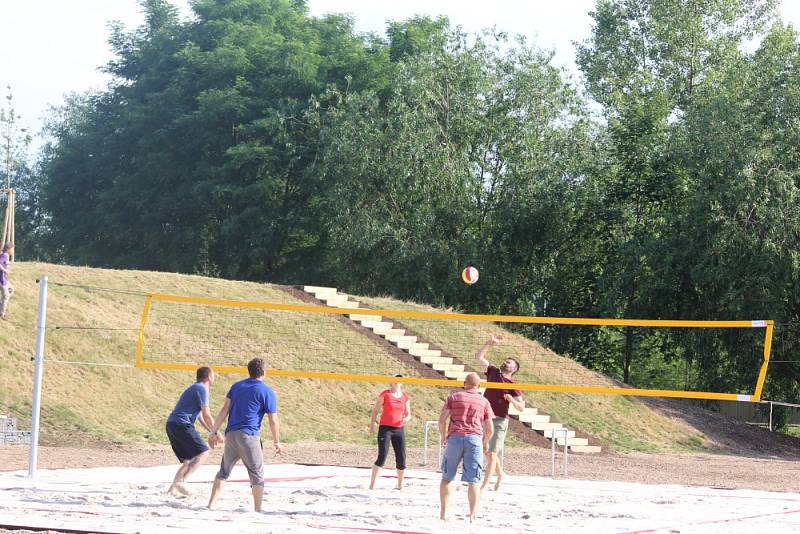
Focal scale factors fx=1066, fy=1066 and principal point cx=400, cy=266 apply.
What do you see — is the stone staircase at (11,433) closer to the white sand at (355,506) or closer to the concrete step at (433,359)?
the white sand at (355,506)

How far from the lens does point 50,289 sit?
79.6 feet

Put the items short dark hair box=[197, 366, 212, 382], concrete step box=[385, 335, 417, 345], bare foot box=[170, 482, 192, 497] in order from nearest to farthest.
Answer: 1. short dark hair box=[197, 366, 212, 382]
2. bare foot box=[170, 482, 192, 497]
3. concrete step box=[385, 335, 417, 345]

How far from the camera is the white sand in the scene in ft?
33.0

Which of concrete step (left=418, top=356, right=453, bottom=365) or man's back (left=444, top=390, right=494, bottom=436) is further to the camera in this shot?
concrete step (left=418, top=356, right=453, bottom=365)

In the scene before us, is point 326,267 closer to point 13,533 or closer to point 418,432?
point 418,432

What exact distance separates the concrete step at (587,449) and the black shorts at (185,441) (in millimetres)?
13303

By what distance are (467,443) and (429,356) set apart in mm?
16415

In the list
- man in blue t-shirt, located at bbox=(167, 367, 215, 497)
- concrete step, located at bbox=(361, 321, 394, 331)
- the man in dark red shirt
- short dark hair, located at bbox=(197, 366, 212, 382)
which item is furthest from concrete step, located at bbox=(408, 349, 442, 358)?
short dark hair, located at bbox=(197, 366, 212, 382)

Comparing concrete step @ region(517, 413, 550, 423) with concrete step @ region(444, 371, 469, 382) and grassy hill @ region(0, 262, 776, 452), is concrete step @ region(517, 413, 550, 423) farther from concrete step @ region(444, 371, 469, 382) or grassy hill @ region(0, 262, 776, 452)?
concrete step @ region(444, 371, 469, 382)

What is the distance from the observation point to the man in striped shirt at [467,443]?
1043cm

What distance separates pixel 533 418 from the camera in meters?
24.7

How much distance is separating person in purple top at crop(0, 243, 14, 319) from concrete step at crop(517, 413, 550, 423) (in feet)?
37.6

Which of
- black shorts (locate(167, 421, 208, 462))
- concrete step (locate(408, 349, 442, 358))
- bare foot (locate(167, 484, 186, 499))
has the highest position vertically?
concrete step (locate(408, 349, 442, 358))

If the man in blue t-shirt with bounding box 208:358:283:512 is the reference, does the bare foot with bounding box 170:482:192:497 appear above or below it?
below
